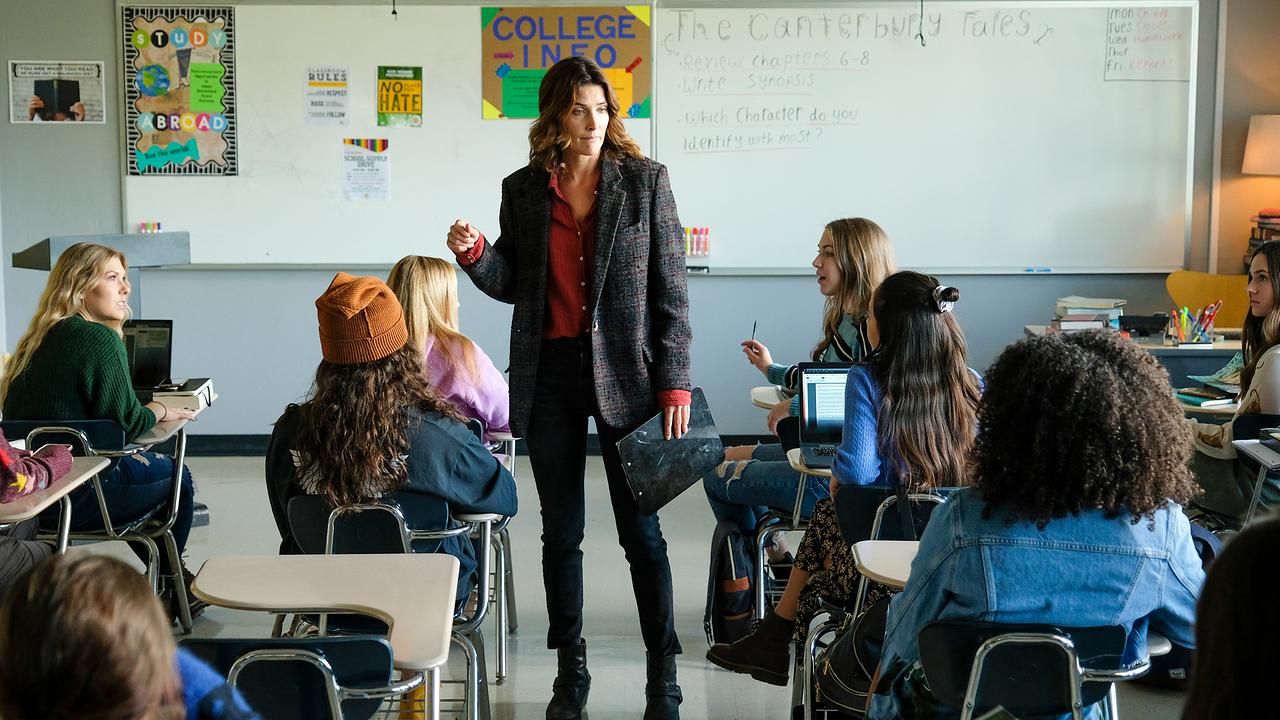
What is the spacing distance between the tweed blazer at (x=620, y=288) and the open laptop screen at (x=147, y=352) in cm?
176

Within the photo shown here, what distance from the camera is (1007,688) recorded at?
169 cm

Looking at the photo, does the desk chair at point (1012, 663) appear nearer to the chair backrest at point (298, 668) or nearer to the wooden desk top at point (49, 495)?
the chair backrest at point (298, 668)

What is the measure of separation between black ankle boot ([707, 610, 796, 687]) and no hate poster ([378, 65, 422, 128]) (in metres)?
3.52

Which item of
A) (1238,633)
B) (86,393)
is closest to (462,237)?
(86,393)

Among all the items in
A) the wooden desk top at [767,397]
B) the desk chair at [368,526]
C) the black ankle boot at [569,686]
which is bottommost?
the black ankle boot at [569,686]

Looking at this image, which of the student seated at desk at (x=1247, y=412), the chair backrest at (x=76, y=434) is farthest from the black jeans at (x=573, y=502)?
the student seated at desk at (x=1247, y=412)

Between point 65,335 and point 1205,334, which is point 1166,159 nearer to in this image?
point 1205,334

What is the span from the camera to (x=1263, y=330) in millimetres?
3670

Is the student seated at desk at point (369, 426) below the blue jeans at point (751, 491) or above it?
Answer: above

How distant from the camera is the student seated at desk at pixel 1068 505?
163cm

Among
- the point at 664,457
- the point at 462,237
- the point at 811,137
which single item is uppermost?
the point at 811,137

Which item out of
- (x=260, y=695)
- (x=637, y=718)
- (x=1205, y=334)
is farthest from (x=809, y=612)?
(x=1205, y=334)

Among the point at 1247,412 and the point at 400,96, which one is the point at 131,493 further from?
the point at 1247,412

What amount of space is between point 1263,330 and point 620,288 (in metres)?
2.17
